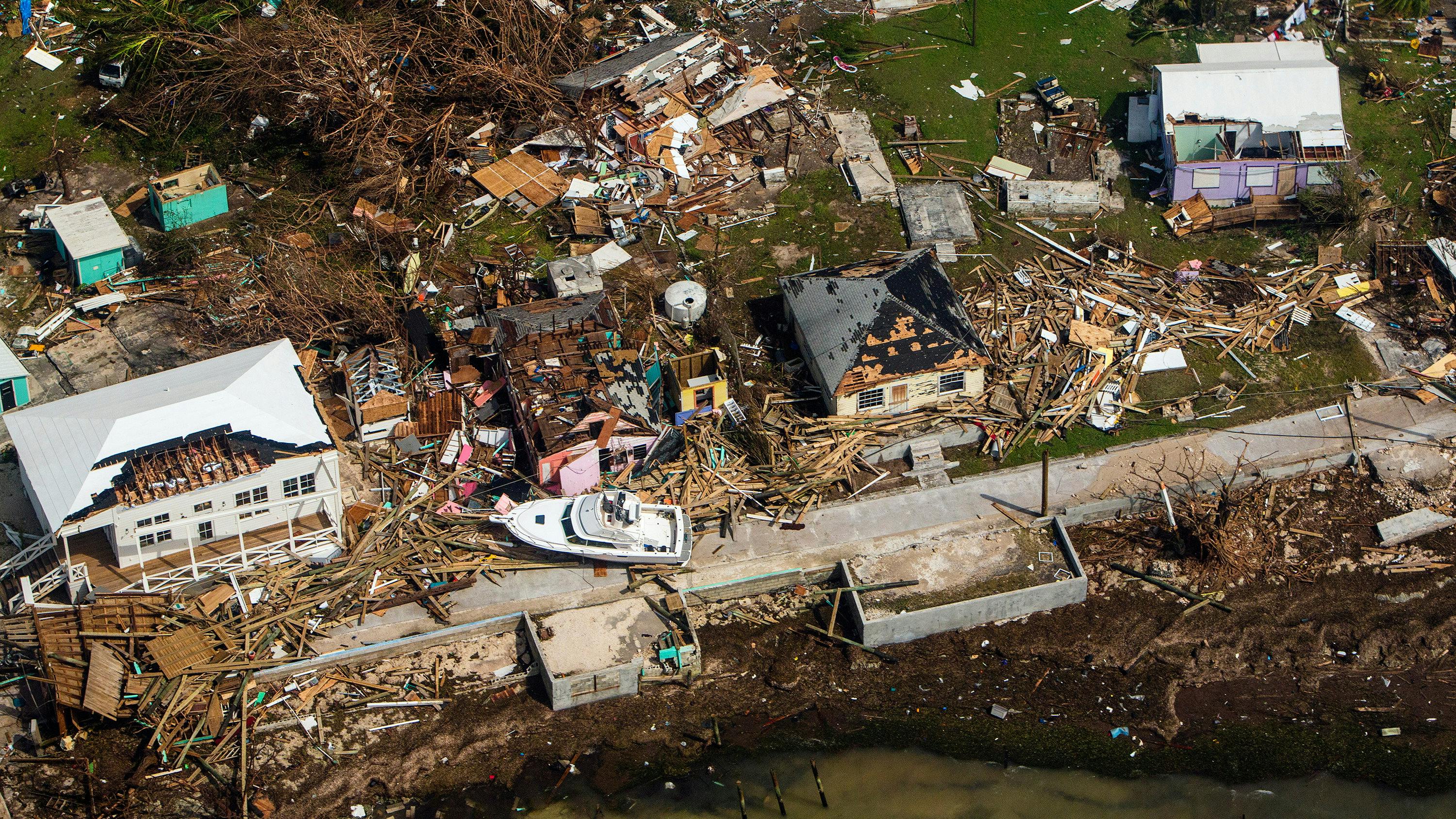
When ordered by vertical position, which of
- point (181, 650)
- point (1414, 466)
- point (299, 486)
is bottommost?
point (1414, 466)

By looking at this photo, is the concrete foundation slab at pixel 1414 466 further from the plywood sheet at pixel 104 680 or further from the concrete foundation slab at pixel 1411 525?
the plywood sheet at pixel 104 680

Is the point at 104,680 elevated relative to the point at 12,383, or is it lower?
lower

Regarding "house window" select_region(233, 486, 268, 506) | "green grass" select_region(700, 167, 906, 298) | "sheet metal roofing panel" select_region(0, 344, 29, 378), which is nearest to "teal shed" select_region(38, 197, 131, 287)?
"sheet metal roofing panel" select_region(0, 344, 29, 378)

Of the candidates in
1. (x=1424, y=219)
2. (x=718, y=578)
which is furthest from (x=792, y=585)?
(x=1424, y=219)

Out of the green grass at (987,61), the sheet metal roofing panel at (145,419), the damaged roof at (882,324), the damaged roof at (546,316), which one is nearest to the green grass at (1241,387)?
the damaged roof at (882,324)

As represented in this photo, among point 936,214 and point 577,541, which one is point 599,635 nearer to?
point 577,541

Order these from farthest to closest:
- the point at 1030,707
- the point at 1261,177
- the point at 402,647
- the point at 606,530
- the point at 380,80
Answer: the point at 380,80, the point at 1261,177, the point at 606,530, the point at 1030,707, the point at 402,647

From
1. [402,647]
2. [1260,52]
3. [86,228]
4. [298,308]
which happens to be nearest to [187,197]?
[86,228]
